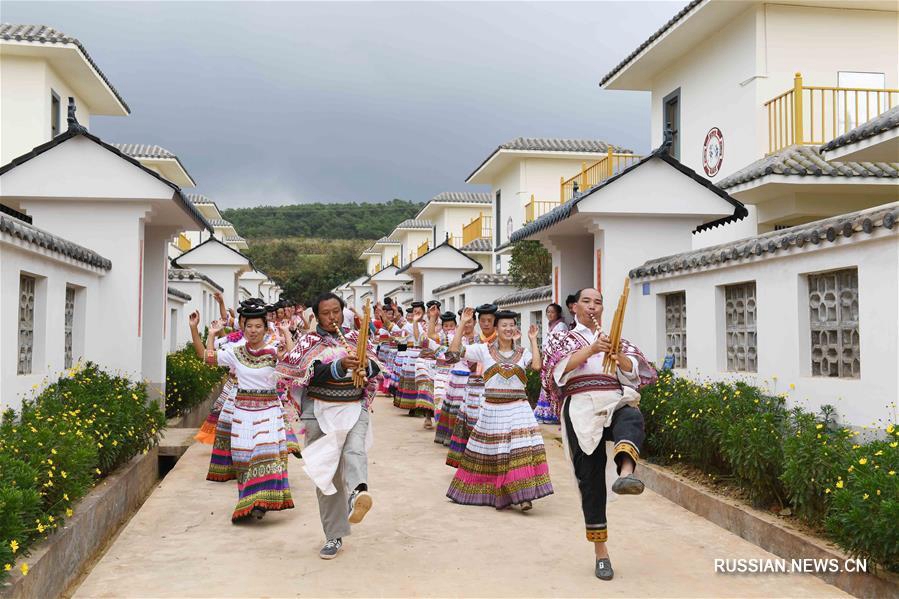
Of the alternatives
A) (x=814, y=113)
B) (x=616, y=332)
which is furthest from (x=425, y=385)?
(x=616, y=332)

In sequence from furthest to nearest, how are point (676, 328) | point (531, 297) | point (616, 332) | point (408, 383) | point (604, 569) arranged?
point (531, 297), point (408, 383), point (676, 328), point (604, 569), point (616, 332)

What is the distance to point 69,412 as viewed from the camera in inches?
309

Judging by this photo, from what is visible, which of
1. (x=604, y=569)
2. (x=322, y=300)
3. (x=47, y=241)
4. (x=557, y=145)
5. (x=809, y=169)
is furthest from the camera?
(x=557, y=145)

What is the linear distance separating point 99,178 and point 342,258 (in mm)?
70983

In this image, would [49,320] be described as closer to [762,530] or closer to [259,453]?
[259,453]

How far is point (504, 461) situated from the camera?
812 centimetres

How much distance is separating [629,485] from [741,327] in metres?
4.89

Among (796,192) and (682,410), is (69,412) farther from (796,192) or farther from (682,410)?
(796,192)

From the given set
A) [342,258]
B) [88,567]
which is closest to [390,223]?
[342,258]

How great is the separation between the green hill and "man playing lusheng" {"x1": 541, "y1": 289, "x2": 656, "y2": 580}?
102875 millimetres

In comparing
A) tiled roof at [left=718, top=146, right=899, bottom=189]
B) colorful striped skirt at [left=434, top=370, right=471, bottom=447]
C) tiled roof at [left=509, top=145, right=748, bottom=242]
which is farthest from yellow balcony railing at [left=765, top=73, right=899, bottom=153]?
colorful striped skirt at [left=434, top=370, right=471, bottom=447]

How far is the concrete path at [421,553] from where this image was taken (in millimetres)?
5621

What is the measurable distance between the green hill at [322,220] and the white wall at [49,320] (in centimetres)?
9670

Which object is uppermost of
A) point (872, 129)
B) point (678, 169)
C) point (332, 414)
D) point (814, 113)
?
point (814, 113)
